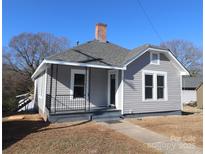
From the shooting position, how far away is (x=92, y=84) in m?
11.2

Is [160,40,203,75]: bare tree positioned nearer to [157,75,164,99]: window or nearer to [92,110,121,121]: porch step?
[157,75,164,99]: window

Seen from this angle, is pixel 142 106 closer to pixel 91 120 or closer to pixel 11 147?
pixel 91 120

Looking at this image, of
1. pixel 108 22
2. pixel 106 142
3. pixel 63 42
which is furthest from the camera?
pixel 63 42

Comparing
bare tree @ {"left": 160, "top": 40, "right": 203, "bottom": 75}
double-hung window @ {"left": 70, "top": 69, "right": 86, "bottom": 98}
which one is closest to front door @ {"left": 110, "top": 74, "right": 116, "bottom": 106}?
double-hung window @ {"left": 70, "top": 69, "right": 86, "bottom": 98}

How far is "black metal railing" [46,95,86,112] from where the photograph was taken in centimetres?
994

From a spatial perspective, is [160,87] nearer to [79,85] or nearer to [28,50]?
[79,85]

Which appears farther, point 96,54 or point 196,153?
point 96,54

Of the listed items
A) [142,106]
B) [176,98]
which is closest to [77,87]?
[142,106]

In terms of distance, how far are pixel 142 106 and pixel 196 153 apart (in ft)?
19.9

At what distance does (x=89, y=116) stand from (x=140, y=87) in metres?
3.53

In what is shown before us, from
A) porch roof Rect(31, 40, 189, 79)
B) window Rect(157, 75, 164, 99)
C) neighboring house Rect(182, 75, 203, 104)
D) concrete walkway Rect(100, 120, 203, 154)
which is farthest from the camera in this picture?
neighboring house Rect(182, 75, 203, 104)

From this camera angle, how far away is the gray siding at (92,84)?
10.1m

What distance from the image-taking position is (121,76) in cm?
1062

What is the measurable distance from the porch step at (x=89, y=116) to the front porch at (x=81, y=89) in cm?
20
